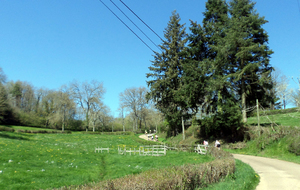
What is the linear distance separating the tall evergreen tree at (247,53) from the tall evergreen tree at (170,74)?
9120 millimetres

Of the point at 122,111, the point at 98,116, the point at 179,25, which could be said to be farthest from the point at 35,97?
the point at 179,25

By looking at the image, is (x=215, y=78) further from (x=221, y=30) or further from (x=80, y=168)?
(x=80, y=168)

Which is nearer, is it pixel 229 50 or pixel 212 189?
pixel 212 189

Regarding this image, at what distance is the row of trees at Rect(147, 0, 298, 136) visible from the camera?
2650cm

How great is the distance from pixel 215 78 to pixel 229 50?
14.4 ft

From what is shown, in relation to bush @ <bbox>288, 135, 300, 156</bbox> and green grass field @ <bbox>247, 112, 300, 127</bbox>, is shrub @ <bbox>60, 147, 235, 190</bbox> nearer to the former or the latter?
bush @ <bbox>288, 135, 300, 156</bbox>

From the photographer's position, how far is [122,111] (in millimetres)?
81250

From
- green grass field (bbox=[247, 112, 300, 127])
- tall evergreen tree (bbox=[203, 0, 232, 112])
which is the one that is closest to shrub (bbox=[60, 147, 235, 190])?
tall evergreen tree (bbox=[203, 0, 232, 112])

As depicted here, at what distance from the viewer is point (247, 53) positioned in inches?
1040

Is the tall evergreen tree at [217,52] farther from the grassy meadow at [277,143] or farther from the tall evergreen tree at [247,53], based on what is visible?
the grassy meadow at [277,143]

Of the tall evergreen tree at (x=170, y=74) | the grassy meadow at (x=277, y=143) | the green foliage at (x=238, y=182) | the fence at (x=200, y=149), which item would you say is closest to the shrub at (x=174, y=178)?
the green foliage at (x=238, y=182)

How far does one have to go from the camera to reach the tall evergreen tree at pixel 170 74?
36.2m

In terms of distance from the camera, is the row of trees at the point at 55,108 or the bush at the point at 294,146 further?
the row of trees at the point at 55,108

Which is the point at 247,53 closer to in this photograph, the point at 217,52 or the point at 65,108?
the point at 217,52
